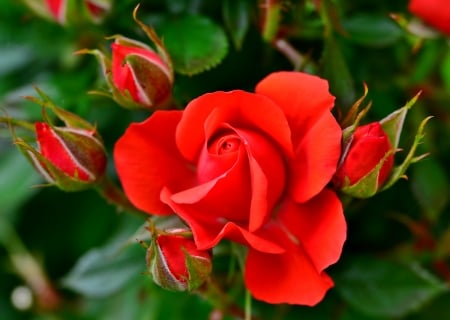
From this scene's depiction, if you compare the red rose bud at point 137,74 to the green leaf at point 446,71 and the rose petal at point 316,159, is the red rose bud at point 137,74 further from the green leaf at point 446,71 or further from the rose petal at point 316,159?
the green leaf at point 446,71

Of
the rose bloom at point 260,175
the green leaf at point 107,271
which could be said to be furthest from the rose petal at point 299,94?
the green leaf at point 107,271

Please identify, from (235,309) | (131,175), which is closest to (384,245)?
(235,309)

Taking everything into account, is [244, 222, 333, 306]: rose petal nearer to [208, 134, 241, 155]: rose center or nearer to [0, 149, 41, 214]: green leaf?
[208, 134, 241, 155]: rose center

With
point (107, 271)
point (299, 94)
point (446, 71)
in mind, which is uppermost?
point (299, 94)

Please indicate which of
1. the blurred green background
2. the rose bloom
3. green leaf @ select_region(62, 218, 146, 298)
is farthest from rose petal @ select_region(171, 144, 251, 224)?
green leaf @ select_region(62, 218, 146, 298)

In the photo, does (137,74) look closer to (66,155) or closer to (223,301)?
(66,155)

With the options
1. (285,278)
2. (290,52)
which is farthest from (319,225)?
(290,52)
